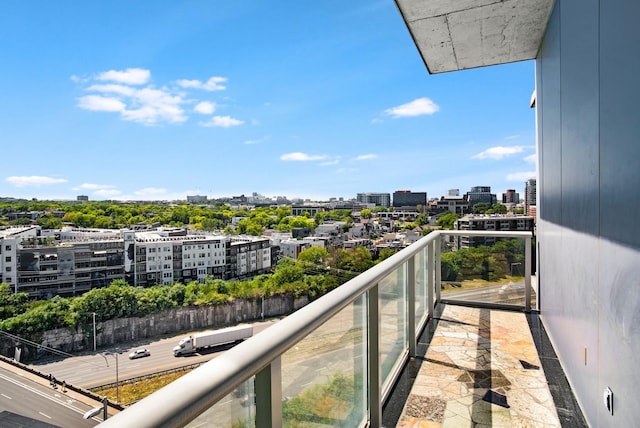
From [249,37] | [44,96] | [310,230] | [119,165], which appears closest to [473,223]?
[310,230]

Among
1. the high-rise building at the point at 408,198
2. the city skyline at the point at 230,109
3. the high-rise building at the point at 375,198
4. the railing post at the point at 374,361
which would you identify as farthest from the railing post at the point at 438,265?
the high-rise building at the point at 375,198

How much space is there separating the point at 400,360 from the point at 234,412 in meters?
2.31

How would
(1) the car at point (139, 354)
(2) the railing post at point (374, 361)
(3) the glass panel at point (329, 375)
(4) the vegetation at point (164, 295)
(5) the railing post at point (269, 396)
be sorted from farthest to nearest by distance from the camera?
(4) the vegetation at point (164, 295) → (1) the car at point (139, 354) → (2) the railing post at point (374, 361) → (3) the glass panel at point (329, 375) → (5) the railing post at point (269, 396)

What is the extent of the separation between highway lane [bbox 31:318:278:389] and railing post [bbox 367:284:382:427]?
98.0ft

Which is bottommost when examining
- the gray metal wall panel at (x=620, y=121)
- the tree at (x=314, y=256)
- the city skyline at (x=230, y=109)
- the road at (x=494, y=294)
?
the tree at (x=314, y=256)

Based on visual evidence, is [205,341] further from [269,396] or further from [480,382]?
[269,396]

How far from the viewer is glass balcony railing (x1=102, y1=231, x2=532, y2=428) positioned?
0.59 meters

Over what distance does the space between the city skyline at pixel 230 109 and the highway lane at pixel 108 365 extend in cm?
3341

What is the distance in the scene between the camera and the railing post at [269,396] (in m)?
0.89

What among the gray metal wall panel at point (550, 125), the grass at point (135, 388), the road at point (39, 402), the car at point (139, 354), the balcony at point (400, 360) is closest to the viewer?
the balcony at point (400, 360)

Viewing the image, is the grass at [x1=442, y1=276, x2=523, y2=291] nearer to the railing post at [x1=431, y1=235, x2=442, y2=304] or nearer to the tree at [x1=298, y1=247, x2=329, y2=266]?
the railing post at [x1=431, y1=235, x2=442, y2=304]

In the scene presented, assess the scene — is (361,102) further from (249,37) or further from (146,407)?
(146,407)

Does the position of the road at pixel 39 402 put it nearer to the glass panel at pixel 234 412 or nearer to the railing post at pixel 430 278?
the railing post at pixel 430 278

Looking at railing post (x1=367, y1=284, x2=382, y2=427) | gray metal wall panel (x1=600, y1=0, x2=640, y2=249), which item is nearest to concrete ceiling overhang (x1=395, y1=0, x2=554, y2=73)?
gray metal wall panel (x1=600, y1=0, x2=640, y2=249)
